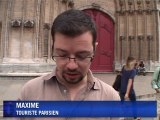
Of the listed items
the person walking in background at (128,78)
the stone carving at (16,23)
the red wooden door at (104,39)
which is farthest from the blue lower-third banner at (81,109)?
the red wooden door at (104,39)

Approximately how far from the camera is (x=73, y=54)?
4.05 ft

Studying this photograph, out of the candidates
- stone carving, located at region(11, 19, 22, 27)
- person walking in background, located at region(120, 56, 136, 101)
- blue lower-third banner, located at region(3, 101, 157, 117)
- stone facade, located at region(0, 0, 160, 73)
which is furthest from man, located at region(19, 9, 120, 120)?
stone carving, located at region(11, 19, 22, 27)

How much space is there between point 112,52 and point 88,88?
706 inches

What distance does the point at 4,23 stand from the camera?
45.9ft

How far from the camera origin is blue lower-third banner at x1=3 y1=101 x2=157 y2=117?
1108mm

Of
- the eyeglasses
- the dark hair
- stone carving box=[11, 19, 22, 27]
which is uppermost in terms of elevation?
stone carving box=[11, 19, 22, 27]

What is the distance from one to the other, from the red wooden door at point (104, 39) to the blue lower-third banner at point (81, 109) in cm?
1770

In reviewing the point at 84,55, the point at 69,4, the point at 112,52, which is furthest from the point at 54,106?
the point at 112,52

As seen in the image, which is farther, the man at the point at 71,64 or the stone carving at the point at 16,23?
the stone carving at the point at 16,23

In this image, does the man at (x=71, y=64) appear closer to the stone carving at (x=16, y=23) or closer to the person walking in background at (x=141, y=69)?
the stone carving at (x=16, y=23)

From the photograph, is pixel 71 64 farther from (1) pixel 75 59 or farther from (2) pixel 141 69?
(2) pixel 141 69

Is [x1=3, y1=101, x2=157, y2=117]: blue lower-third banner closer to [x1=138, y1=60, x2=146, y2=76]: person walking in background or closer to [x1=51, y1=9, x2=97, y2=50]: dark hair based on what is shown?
[x1=51, y1=9, x2=97, y2=50]: dark hair

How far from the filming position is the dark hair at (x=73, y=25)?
1.25 metres

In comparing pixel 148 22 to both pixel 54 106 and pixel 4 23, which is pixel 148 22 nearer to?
pixel 4 23
